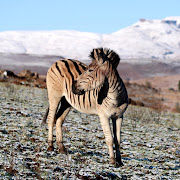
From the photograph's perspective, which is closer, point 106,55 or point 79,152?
point 106,55

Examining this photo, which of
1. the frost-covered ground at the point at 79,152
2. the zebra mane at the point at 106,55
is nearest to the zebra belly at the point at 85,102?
the zebra mane at the point at 106,55

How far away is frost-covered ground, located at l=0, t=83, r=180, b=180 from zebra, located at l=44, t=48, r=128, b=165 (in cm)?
61

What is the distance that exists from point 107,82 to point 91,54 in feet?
2.83

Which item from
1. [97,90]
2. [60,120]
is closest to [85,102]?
[97,90]

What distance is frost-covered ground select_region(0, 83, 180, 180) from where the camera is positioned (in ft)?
24.8

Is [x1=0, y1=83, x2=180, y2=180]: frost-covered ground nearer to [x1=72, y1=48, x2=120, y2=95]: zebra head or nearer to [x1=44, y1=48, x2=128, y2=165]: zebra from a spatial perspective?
[x1=44, y1=48, x2=128, y2=165]: zebra

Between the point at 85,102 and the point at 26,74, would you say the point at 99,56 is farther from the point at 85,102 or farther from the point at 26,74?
the point at 26,74

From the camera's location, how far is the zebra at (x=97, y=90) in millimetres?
7309

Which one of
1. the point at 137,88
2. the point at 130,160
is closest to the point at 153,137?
the point at 130,160

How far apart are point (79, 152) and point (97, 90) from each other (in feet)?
8.29

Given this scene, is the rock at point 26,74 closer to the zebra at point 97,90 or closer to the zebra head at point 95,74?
the zebra at point 97,90

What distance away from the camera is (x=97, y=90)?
322 inches

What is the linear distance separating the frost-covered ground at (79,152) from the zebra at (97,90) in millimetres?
609

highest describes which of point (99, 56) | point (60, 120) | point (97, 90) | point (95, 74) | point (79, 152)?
point (99, 56)
